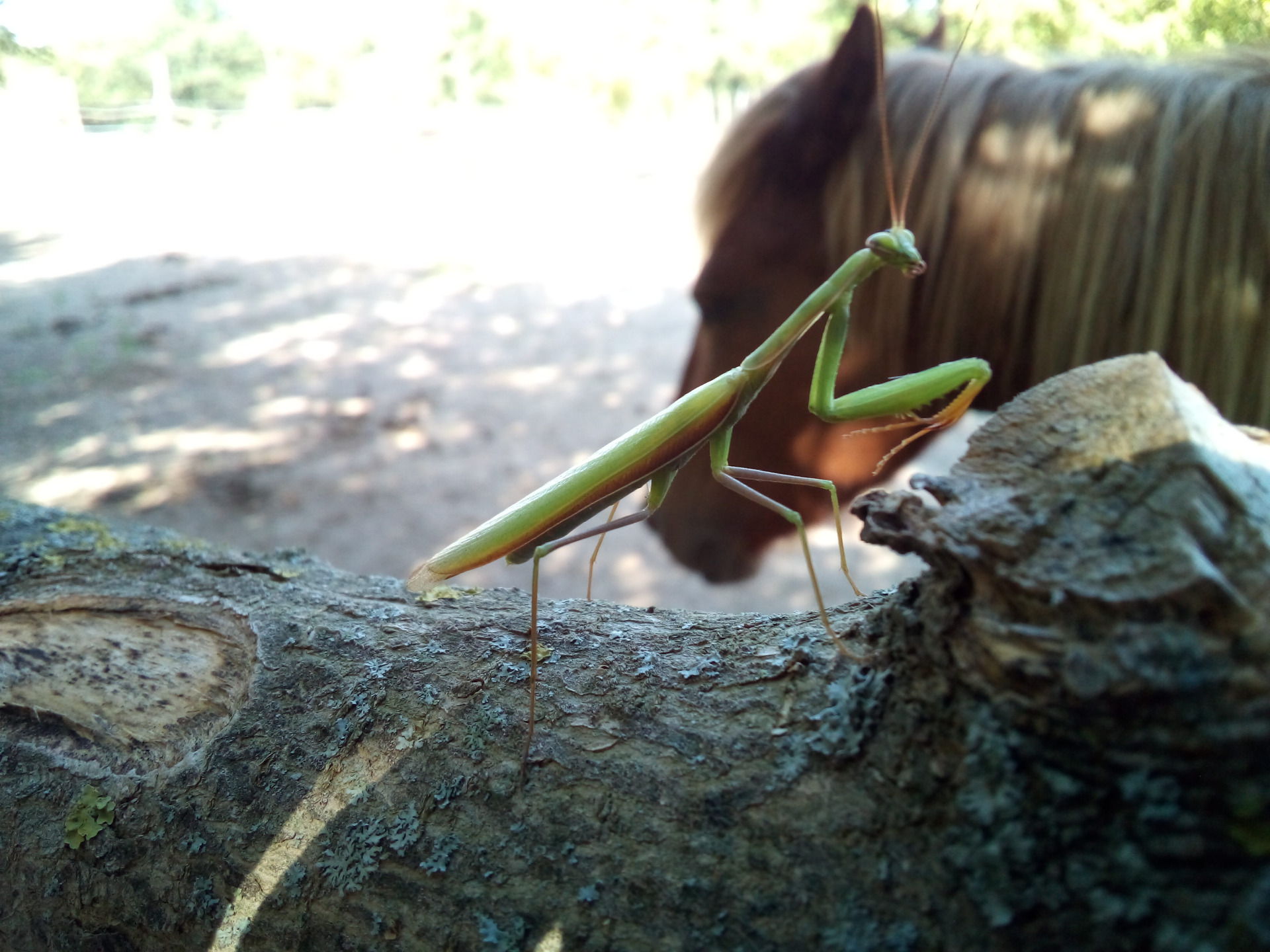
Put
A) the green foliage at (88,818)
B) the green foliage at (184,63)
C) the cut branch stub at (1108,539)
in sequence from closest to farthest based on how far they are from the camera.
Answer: the cut branch stub at (1108,539) < the green foliage at (88,818) < the green foliage at (184,63)

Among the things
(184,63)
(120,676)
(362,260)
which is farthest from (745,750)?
(362,260)

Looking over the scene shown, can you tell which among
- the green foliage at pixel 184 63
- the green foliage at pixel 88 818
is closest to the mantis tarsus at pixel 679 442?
the green foliage at pixel 88 818

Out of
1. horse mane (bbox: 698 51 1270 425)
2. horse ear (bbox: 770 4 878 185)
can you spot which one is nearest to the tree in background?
horse mane (bbox: 698 51 1270 425)

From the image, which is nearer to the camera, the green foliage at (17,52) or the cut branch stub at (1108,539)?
the cut branch stub at (1108,539)

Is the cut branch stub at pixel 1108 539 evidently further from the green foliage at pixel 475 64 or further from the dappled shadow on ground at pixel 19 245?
the green foliage at pixel 475 64

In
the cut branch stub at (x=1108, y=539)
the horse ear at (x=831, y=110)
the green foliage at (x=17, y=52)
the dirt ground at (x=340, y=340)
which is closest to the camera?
the cut branch stub at (x=1108, y=539)

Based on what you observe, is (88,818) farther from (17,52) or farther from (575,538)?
(17,52)

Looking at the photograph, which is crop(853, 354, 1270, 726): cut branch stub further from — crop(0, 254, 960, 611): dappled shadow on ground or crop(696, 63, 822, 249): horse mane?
crop(0, 254, 960, 611): dappled shadow on ground
